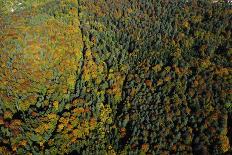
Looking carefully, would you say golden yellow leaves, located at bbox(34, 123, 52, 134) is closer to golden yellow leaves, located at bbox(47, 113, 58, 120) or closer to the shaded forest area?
the shaded forest area

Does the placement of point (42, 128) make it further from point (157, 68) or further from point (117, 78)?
point (157, 68)

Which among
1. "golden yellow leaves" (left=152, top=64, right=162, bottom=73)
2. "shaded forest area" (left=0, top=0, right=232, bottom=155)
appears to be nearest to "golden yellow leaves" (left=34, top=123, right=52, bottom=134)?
"shaded forest area" (left=0, top=0, right=232, bottom=155)

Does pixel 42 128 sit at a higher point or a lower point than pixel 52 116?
lower

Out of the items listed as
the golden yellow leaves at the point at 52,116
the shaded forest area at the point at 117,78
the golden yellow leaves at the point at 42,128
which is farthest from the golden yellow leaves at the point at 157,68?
the golden yellow leaves at the point at 42,128

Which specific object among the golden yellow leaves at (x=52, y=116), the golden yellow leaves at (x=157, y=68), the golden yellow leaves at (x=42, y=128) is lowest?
the golden yellow leaves at (x=42, y=128)

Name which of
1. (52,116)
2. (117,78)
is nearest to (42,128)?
(52,116)

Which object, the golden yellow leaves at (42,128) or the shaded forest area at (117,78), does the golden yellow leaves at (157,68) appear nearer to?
the shaded forest area at (117,78)

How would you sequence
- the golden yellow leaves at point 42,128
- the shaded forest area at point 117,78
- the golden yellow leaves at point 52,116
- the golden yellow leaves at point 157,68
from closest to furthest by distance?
the shaded forest area at point 117,78 < the golden yellow leaves at point 42,128 < the golden yellow leaves at point 52,116 < the golden yellow leaves at point 157,68

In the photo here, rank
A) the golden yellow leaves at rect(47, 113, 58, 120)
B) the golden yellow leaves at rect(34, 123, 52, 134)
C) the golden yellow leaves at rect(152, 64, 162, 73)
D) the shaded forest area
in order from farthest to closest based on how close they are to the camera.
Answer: the golden yellow leaves at rect(152, 64, 162, 73) → the golden yellow leaves at rect(47, 113, 58, 120) → the golden yellow leaves at rect(34, 123, 52, 134) → the shaded forest area
